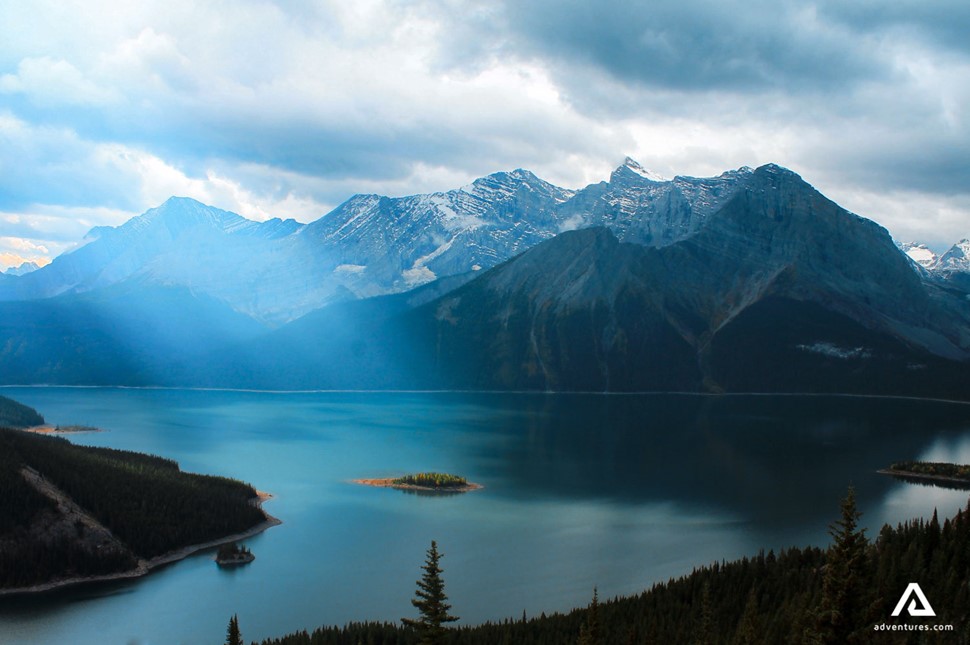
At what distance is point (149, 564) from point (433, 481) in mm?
62260

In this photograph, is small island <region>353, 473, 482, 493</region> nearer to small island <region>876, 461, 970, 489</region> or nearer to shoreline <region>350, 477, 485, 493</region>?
shoreline <region>350, 477, 485, 493</region>

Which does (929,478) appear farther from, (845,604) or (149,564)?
(845,604)

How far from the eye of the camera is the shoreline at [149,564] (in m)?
101

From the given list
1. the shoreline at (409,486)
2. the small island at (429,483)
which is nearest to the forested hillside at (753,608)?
the shoreline at (409,486)

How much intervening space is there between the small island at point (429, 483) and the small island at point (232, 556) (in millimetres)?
51398

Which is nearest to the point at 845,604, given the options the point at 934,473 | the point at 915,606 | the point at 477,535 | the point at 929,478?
the point at 915,606

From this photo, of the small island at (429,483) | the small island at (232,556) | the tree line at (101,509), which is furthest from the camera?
the small island at (429,483)

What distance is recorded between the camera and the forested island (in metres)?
106

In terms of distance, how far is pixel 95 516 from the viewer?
380ft

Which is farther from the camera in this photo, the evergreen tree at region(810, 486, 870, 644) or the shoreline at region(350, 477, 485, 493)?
the shoreline at region(350, 477, 485, 493)

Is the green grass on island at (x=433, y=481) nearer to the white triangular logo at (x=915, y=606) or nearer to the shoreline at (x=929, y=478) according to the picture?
the shoreline at (x=929, y=478)

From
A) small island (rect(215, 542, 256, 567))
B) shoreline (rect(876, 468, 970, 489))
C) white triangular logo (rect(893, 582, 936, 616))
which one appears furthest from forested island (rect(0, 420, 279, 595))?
shoreline (rect(876, 468, 970, 489))

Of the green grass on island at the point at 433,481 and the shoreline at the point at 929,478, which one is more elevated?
the shoreline at the point at 929,478

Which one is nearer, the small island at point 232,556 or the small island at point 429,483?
the small island at point 232,556
